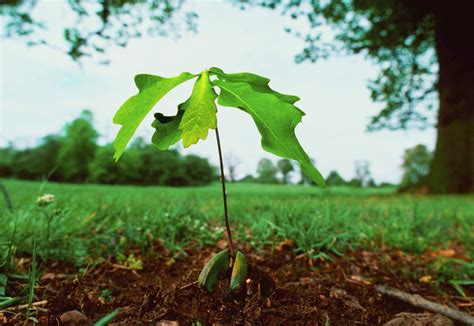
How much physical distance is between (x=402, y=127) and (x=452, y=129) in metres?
2.91

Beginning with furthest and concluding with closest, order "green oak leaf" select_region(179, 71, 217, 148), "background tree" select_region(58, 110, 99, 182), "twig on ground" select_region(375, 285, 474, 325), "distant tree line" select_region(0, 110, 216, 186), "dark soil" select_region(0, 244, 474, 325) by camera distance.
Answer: "background tree" select_region(58, 110, 99, 182), "distant tree line" select_region(0, 110, 216, 186), "twig on ground" select_region(375, 285, 474, 325), "dark soil" select_region(0, 244, 474, 325), "green oak leaf" select_region(179, 71, 217, 148)

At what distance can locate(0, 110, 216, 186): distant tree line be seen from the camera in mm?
25766

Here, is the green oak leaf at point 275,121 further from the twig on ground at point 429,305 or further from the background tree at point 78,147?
the background tree at point 78,147

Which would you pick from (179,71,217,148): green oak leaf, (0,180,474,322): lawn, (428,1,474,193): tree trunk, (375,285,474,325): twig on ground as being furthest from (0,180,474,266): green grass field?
(428,1,474,193): tree trunk

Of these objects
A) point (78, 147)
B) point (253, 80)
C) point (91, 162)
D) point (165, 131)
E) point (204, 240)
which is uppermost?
point (78, 147)

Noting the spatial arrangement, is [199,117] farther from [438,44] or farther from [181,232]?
[438,44]

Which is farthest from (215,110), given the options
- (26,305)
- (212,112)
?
(26,305)

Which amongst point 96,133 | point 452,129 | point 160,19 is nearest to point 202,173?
point 160,19

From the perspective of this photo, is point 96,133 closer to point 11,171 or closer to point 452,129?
point 11,171

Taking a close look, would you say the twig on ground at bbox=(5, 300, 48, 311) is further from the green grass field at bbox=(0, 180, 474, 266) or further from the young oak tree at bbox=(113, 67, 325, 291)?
the young oak tree at bbox=(113, 67, 325, 291)

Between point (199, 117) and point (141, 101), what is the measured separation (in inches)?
7.9

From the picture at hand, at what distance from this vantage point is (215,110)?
894 millimetres

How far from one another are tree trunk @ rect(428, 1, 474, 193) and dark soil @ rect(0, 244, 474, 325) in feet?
34.9

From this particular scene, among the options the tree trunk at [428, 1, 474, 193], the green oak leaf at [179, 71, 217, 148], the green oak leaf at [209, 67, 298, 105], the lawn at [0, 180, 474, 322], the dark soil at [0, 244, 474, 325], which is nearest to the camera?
the green oak leaf at [179, 71, 217, 148]
